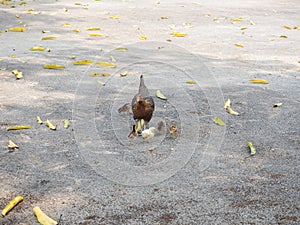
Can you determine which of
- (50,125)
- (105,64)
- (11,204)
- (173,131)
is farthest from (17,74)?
(11,204)

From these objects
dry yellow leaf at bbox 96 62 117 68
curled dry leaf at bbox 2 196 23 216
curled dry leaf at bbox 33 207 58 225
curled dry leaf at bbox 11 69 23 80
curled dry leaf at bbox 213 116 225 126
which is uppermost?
dry yellow leaf at bbox 96 62 117 68

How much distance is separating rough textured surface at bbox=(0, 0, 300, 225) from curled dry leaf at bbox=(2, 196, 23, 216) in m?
0.02

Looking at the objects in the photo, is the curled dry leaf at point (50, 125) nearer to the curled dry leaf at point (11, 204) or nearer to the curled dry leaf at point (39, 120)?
the curled dry leaf at point (39, 120)

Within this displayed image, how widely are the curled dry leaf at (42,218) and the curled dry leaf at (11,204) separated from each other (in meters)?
0.11

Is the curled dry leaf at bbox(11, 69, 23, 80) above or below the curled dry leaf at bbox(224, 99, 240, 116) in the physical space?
above

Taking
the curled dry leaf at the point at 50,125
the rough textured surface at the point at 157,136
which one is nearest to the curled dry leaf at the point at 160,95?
the rough textured surface at the point at 157,136

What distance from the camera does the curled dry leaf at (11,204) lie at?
7.54 feet

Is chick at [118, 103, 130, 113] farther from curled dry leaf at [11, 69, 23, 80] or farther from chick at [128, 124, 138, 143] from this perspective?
curled dry leaf at [11, 69, 23, 80]

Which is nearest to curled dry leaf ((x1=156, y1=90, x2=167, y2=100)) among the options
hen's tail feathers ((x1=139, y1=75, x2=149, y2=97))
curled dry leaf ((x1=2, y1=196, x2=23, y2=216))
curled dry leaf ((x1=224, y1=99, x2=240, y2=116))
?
curled dry leaf ((x1=224, y1=99, x2=240, y2=116))

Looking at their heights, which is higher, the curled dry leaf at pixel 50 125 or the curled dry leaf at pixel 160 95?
the curled dry leaf at pixel 160 95

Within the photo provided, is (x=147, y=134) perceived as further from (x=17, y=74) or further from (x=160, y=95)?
(x=17, y=74)

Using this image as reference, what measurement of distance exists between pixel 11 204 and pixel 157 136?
3.81 ft

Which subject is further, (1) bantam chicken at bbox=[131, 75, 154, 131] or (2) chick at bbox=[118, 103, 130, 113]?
(2) chick at bbox=[118, 103, 130, 113]

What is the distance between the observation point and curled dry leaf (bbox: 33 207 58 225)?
7.27 feet
